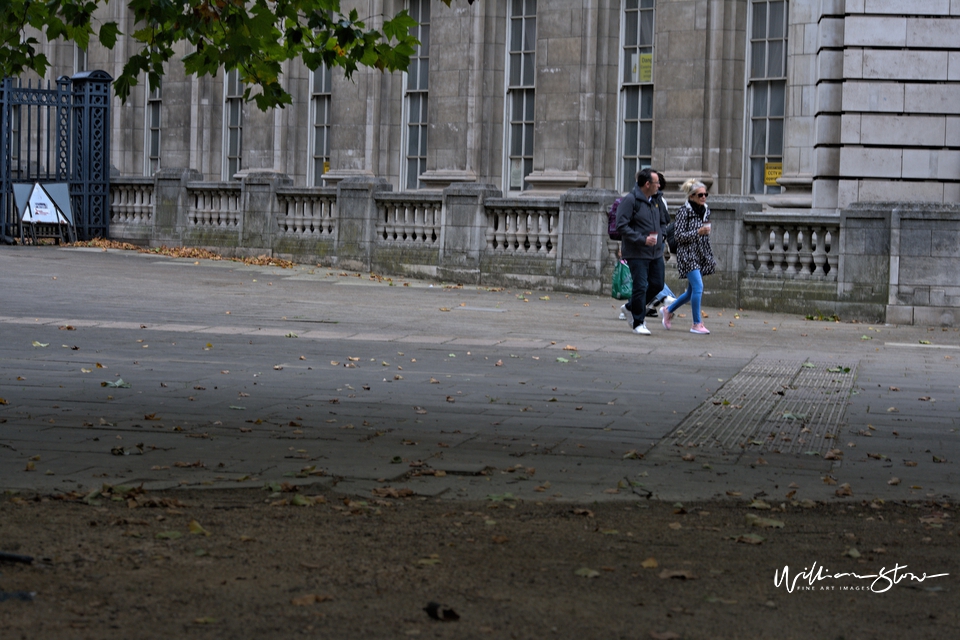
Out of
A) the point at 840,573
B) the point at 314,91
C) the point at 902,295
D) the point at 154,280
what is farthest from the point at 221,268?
the point at 840,573

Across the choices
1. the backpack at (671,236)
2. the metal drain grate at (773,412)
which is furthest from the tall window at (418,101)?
the metal drain grate at (773,412)

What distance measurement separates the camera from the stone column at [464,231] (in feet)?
77.6

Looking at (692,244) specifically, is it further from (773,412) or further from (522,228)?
(522,228)

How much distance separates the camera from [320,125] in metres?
31.1

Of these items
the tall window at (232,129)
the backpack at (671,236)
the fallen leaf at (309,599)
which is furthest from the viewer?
the tall window at (232,129)

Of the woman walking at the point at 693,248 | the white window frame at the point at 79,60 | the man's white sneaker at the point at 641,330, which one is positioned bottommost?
the man's white sneaker at the point at 641,330

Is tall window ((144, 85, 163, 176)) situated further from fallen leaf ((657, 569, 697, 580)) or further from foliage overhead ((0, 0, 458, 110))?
fallen leaf ((657, 569, 697, 580))

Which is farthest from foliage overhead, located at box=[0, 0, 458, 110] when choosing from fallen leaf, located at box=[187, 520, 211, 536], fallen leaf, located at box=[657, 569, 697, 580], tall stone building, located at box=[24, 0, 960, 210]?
tall stone building, located at box=[24, 0, 960, 210]

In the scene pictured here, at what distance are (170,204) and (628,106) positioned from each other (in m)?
10.1

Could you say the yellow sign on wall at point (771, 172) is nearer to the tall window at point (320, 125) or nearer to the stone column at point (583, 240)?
the stone column at point (583, 240)

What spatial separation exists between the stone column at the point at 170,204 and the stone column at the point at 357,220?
4898 millimetres

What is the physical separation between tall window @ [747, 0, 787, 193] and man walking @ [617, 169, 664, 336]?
8.30 m

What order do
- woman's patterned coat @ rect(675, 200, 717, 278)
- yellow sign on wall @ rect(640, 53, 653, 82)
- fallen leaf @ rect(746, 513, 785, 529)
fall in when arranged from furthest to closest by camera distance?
1. yellow sign on wall @ rect(640, 53, 653, 82)
2. woman's patterned coat @ rect(675, 200, 717, 278)
3. fallen leaf @ rect(746, 513, 785, 529)

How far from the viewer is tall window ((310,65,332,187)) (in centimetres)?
3086
